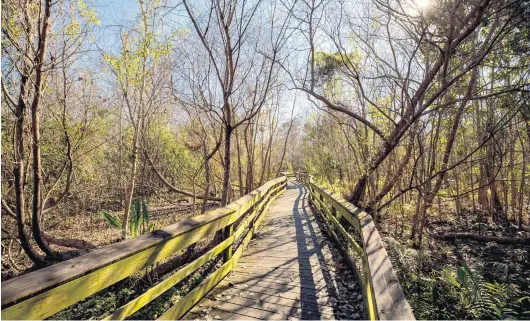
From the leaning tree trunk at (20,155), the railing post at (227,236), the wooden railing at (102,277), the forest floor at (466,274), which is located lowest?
the forest floor at (466,274)

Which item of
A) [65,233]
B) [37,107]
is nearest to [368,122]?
[37,107]

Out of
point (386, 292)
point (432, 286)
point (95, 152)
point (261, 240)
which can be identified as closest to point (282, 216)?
point (261, 240)

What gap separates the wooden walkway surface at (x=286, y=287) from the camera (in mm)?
2887

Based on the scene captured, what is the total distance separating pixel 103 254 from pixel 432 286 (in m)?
4.56

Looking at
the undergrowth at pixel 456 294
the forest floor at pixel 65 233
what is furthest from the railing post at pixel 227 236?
the undergrowth at pixel 456 294

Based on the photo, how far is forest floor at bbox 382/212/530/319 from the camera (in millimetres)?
3711

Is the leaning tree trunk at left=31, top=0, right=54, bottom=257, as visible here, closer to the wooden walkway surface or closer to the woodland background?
the woodland background

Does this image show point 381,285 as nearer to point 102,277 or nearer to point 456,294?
point 102,277

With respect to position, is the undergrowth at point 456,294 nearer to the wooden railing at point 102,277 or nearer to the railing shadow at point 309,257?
the railing shadow at point 309,257

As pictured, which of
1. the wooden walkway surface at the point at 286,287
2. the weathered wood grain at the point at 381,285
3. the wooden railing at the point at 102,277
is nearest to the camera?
the wooden railing at the point at 102,277

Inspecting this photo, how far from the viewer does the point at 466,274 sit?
4.16 meters

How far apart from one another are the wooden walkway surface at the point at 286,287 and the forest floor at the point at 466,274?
1.11 m

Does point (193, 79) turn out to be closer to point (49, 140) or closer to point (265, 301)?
point (49, 140)

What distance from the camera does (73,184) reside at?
972 centimetres
